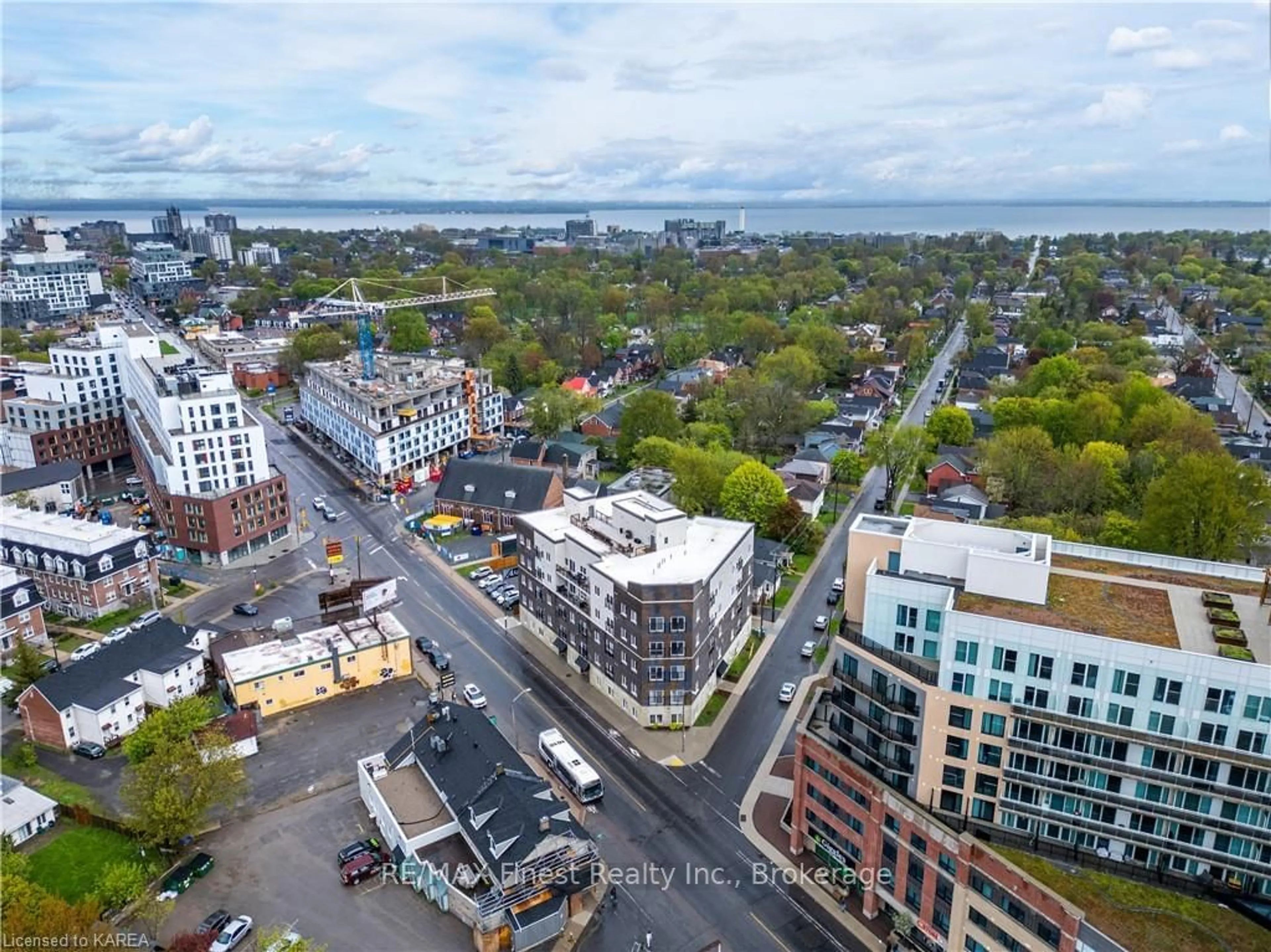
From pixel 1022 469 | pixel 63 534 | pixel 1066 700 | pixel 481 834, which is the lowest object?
pixel 481 834

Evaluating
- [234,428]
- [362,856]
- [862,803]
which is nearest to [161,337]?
[234,428]

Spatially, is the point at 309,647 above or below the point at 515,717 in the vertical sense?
above

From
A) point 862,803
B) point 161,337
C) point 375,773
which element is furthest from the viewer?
point 161,337

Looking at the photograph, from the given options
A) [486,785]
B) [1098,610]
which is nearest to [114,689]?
[486,785]

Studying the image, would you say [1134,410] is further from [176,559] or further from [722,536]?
[176,559]

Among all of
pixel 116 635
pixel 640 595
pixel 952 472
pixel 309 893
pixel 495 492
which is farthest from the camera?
pixel 952 472

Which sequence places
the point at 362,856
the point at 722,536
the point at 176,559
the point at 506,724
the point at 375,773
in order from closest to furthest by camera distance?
the point at 362,856 → the point at 375,773 → the point at 506,724 → the point at 722,536 → the point at 176,559

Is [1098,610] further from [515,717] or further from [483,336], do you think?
[483,336]

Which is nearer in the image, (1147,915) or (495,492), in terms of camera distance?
(1147,915)
